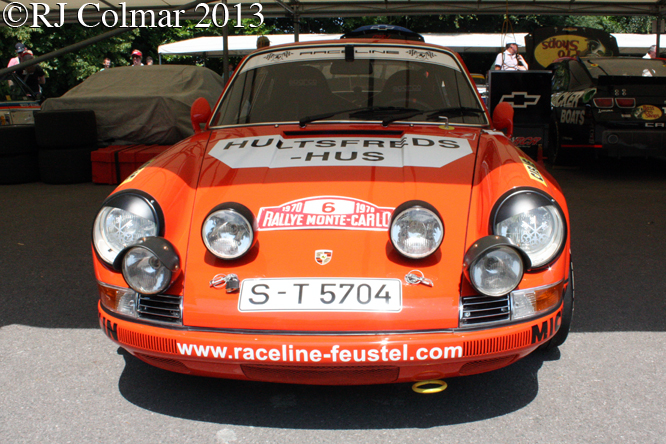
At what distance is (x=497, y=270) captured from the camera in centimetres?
199

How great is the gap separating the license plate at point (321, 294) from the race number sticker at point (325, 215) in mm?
242

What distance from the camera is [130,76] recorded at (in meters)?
9.10

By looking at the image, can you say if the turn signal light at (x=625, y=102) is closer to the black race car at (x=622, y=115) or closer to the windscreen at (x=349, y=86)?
the black race car at (x=622, y=115)

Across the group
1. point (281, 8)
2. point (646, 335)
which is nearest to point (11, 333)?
point (646, 335)

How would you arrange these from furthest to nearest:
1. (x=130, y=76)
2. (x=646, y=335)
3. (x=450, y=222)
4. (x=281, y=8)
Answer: (x=281, y=8), (x=130, y=76), (x=646, y=335), (x=450, y=222)

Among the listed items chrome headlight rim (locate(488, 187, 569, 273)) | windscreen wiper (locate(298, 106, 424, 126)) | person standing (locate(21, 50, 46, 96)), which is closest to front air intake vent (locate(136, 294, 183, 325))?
chrome headlight rim (locate(488, 187, 569, 273))

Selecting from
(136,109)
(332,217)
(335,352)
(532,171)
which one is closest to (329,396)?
(335,352)

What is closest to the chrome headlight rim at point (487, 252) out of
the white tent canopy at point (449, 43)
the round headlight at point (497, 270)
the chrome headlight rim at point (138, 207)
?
the round headlight at point (497, 270)

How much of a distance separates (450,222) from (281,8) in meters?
8.90

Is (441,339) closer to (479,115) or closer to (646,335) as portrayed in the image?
(646,335)

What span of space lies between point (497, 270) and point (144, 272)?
113 cm

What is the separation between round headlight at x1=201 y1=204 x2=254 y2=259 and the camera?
209 cm

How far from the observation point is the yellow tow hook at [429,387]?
2129mm

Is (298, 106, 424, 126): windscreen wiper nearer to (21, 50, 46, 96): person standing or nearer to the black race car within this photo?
the black race car
